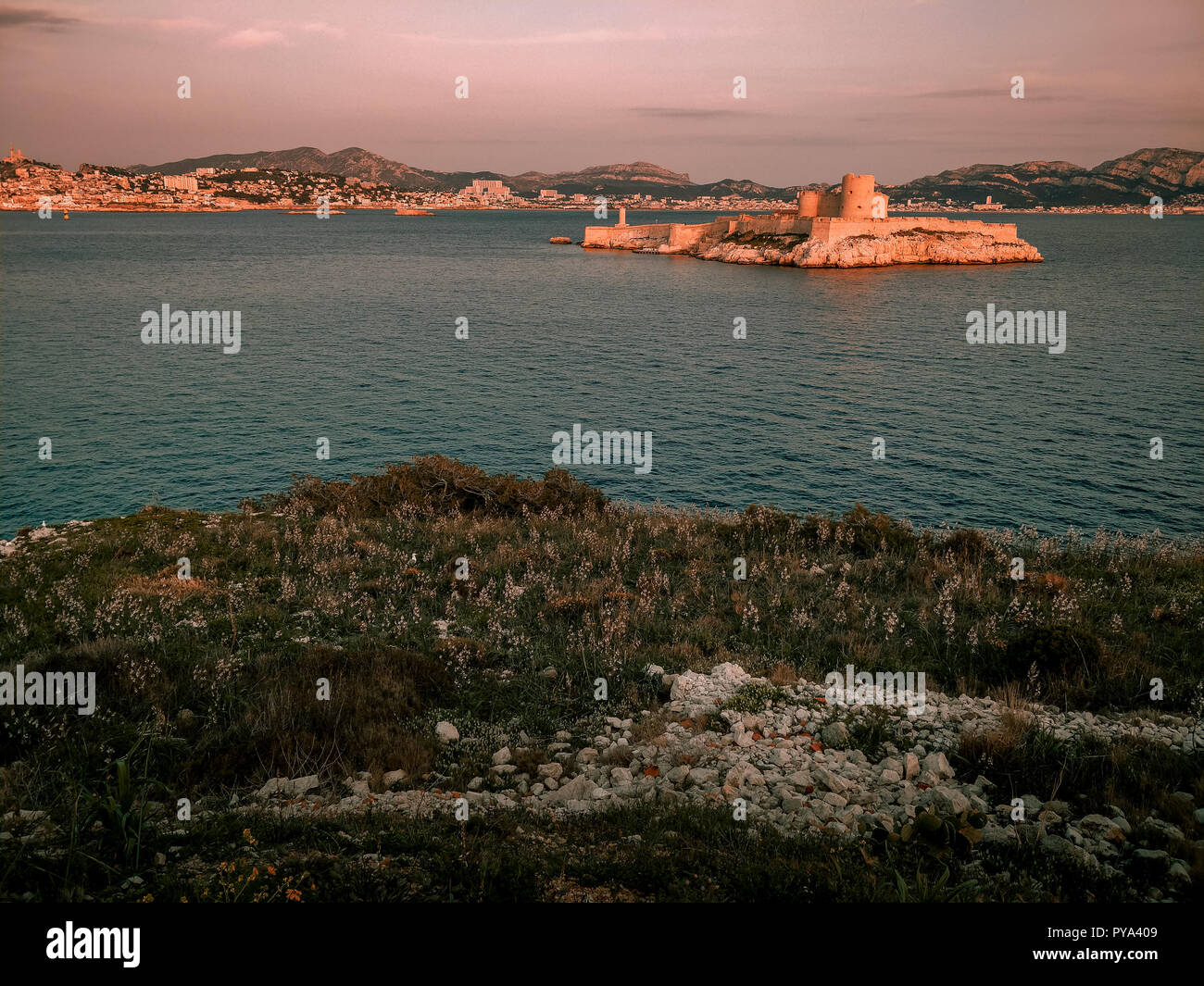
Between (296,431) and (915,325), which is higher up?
(915,325)

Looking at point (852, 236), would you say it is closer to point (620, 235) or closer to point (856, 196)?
point (856, 196)

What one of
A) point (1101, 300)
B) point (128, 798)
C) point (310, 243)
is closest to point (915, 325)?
point (1101, 300)

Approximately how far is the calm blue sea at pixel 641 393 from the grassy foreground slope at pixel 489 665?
12.4 meters

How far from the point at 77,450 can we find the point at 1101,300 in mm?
90868

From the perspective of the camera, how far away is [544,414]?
4144 cm

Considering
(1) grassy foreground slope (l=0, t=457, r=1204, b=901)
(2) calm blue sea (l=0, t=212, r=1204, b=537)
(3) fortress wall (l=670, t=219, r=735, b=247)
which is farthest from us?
(3) fortress wall (l=670, t=219, r=735, b=247)

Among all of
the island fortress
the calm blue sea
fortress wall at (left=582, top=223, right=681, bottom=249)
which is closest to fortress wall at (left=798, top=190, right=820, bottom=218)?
the island fortress

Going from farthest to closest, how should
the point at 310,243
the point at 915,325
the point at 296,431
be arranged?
the point at 310,243
the point at 915,325
the point at 296,431

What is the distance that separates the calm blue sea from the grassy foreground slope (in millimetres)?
12379

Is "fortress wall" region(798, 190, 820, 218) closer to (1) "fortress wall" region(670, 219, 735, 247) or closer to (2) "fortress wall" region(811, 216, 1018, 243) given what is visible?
(2) "fortress wall" region(811, 216, 1018, 243)

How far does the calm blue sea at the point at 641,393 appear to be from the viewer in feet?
100

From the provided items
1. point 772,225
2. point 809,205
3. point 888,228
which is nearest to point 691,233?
point 772,225

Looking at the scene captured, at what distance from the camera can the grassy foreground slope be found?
18.6ft
